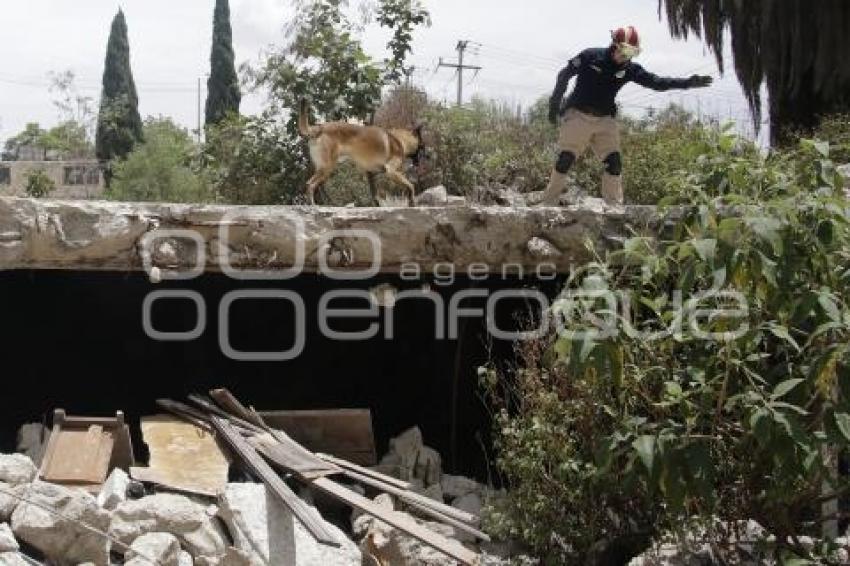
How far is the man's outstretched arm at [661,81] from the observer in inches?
244

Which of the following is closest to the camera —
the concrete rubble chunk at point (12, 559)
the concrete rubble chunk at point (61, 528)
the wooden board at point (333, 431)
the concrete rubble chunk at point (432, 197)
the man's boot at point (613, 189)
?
the concrete rubble chunk at point (12, 559)

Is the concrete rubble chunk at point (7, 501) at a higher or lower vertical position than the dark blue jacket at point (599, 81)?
lower

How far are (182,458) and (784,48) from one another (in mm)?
8208

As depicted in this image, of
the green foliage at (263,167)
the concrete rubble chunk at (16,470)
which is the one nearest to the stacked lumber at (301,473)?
the concrete rubble chunk at (16,470)

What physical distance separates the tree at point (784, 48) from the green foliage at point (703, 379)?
6.16 metres

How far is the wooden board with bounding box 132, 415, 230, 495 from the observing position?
5191 millimetres

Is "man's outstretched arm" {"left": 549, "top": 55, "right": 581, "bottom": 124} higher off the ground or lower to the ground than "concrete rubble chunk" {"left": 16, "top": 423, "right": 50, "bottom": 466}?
higher

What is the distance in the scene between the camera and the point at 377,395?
6.98m

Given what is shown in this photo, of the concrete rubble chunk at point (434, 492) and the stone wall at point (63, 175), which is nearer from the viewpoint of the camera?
the concrete rubble chunk at point (434, 492)

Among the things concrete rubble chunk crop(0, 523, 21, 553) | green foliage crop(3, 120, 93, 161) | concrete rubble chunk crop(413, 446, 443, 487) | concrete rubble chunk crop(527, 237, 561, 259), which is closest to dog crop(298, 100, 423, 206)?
concrete rubble chunk crop(527, 237, 561, 259)

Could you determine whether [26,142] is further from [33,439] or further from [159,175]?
[33,439]

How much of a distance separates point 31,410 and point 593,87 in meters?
4.01

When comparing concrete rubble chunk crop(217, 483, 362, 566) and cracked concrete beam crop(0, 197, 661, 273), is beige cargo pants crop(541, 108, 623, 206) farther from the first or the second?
concrete rubble chunk crop(217, 483, 362, 566)

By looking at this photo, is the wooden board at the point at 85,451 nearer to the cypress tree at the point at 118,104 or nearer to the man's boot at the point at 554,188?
the man's boot at the point at 554,188
